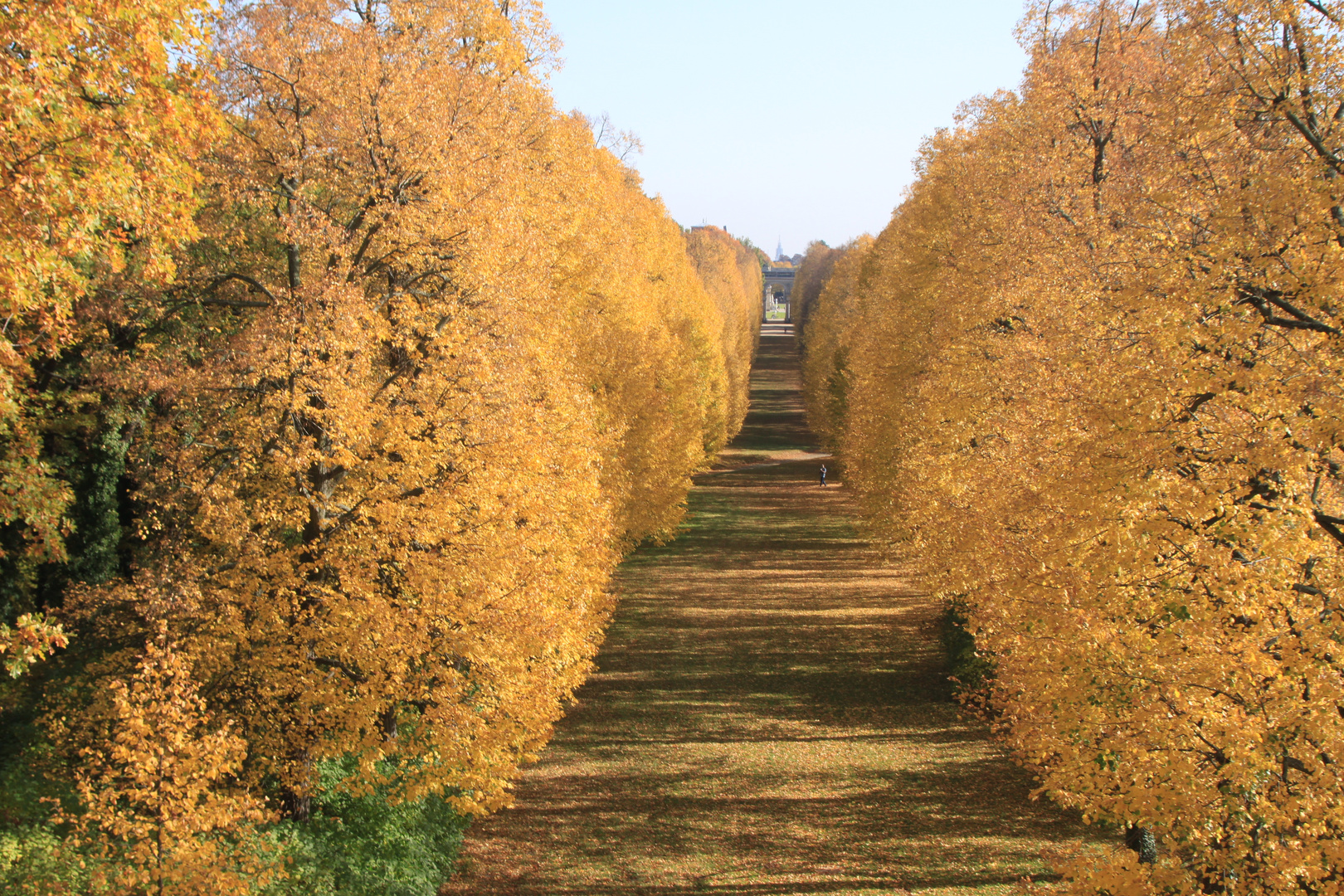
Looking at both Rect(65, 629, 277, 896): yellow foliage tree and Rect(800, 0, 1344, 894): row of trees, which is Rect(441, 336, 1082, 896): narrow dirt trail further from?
Rect(65, 629, 277, 896): yellow foliage tree

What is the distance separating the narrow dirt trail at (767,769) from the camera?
48.9 feet

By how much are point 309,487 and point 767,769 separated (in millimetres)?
11063

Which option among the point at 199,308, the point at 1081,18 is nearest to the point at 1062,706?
the point at 199,308

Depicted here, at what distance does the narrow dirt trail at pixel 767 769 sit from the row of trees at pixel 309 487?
8.80 feet

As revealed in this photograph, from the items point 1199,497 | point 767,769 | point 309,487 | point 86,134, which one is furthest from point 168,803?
point 767,769

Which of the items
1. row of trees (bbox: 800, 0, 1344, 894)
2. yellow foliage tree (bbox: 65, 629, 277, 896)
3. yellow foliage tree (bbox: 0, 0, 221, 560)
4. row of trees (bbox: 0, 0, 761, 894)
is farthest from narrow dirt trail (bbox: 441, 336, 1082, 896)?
yellow foliage tree (bbox: 0, 0, 221, 560)

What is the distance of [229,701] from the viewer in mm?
13586

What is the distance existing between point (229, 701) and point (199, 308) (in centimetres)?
649

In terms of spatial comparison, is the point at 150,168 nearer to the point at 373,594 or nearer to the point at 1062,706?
the point at 373,594

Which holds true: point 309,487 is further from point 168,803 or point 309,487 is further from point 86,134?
point 86,134

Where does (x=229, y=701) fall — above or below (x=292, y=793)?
above

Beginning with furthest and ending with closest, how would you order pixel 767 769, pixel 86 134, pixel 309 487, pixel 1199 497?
pixel 767 769, pixel 309 487, pixel 1199 497, pixel 86 134

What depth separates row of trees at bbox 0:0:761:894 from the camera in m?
10.7

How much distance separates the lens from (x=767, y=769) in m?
18.8
